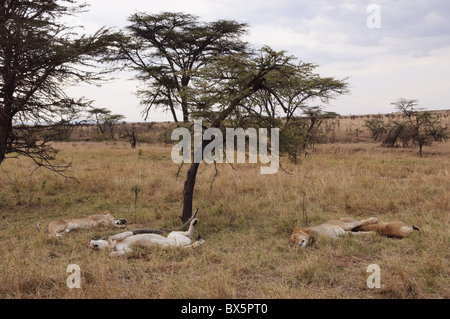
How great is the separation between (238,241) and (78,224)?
3.10 metres

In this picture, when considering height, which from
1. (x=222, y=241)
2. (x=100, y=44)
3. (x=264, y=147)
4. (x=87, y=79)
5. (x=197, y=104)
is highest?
(x=100, y=44)

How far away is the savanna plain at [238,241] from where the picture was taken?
347 centimetres

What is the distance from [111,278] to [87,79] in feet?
19.8

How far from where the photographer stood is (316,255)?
446 centimetres

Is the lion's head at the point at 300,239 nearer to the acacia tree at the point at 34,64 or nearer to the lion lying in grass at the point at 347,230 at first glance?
the lion lying in grass at the point at 347,230

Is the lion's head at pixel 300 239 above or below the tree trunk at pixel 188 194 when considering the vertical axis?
below

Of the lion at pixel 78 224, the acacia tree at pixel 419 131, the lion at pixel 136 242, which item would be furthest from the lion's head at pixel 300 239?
the acacia tree at pixel 419 131

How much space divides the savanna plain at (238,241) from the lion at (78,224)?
0.19m

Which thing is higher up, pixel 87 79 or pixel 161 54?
pixel 161 54

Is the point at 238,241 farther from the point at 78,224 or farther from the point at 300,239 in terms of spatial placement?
the point at 78,224

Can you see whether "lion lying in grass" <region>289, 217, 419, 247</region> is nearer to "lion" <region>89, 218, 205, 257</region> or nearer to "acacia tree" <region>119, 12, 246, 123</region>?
"lion" <region>89, 218, 205, 257</region>

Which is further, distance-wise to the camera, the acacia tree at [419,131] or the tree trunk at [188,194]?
the acacia tree at [419,131]
